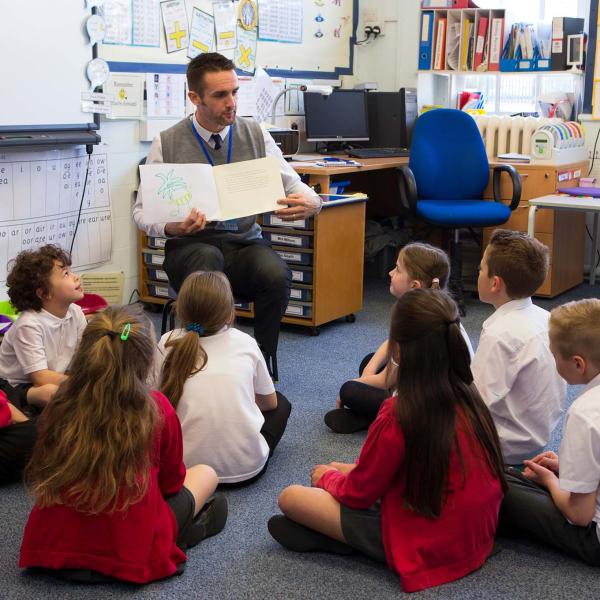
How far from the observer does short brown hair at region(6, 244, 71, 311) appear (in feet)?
8.43

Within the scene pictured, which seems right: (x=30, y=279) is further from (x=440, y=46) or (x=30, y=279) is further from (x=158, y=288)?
(x=440, y=46)

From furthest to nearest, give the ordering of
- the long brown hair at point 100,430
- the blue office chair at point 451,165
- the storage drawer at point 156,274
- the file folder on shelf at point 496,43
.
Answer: the file folder on shelf at point 496,43 → the blue office chair at point 451,165 → the storage drawer at point 156,274 → the long brown hair at point 100,430

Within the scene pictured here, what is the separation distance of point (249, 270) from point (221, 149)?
451mm

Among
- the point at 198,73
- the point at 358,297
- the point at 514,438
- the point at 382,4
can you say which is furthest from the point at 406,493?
the point at 382,4

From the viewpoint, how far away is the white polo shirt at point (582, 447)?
5.86 ft

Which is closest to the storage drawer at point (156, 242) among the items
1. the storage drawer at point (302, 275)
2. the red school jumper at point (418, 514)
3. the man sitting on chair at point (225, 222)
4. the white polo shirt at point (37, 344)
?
the storage drawer at point (302, 275)

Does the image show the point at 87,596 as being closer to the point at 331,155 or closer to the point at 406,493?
the point at 406,493

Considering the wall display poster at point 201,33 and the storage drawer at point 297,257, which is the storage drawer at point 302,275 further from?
the wall display poster at point 201,33

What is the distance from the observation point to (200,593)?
1858 millimetres

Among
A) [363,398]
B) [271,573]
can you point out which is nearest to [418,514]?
[271,573]

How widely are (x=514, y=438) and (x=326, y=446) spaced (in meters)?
0.62

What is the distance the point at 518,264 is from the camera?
91.7 inches

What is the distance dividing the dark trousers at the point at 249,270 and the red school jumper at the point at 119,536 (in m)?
1.24

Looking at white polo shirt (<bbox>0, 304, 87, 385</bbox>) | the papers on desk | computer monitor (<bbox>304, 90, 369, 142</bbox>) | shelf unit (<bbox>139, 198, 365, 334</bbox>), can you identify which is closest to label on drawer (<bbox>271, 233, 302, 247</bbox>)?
shelf unit (<bbox>139, 198, 365, 334</bbox>)
